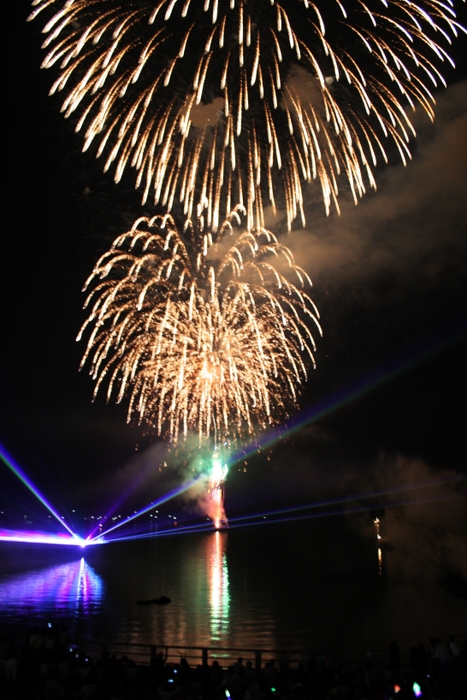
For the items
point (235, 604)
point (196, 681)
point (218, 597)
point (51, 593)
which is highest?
point (51, 593)

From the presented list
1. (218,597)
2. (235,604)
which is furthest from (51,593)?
(235,604)

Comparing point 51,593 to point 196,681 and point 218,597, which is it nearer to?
point 218,597

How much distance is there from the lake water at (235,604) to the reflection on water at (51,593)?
0.27 ft

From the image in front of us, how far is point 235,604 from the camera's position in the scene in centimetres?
4509

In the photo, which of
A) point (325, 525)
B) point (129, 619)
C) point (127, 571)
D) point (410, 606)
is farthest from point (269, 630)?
point (325, 525)

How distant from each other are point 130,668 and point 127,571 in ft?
211

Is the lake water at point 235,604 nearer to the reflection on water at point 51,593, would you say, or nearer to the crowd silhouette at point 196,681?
the reflection on water at point 51,593

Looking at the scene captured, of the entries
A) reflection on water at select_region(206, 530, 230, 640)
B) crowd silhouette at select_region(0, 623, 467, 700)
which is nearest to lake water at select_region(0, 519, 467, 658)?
reflection on water at select_region(206, 530, 230, 640)

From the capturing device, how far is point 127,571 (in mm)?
74562

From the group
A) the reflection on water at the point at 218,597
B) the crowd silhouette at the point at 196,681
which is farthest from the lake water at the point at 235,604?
the crowd silhouette at the point at 196,681

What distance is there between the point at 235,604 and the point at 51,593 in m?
14.5

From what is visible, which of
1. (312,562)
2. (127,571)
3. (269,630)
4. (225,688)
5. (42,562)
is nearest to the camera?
(225,688)

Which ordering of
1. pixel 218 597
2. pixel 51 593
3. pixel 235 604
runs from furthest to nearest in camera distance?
pixel 218 597 → pixel 51 593 → pixel 235 604

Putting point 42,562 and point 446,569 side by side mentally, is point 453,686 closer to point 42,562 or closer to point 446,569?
point 446,569
